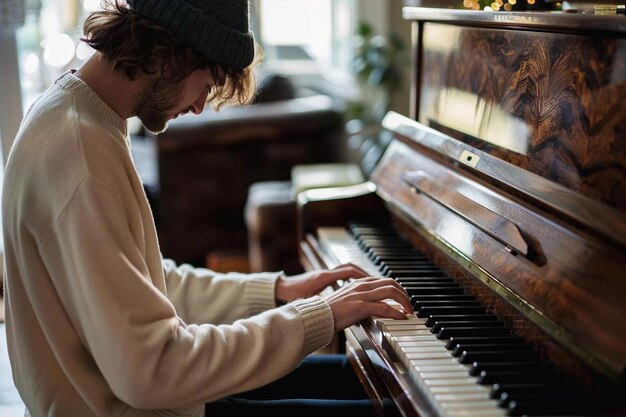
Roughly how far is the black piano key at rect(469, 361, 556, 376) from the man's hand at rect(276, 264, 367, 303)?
55 cm

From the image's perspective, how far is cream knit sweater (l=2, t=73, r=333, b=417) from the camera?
119 centimetres

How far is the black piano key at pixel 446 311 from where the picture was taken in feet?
5.04

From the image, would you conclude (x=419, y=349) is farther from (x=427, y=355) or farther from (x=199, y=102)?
(x=199, y=102)

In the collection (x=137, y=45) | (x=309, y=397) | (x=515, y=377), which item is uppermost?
(x=137, y=45)

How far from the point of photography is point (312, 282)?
1.82 meters

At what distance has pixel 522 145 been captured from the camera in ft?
5.18

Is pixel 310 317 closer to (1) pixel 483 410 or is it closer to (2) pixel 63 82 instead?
(1) pixel 483 410

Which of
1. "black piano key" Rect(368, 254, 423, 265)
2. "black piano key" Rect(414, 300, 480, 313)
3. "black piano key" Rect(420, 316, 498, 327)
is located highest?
"black piano key" Rect(420, 316, 498, 327)

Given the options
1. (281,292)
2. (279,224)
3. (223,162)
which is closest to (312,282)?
(281,292)

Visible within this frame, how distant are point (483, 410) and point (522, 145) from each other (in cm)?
63

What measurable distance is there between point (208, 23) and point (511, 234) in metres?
0.70

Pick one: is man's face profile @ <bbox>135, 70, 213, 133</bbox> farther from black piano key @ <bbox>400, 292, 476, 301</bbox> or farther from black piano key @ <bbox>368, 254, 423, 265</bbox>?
black piano key @ <bbox>368, 254, 423, 265</bbox>

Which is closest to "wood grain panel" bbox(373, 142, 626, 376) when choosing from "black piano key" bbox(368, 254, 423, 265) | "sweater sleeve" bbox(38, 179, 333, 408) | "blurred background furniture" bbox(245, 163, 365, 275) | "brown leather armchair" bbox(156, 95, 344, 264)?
"black piano key" bbox(368, 254, 423, 265)

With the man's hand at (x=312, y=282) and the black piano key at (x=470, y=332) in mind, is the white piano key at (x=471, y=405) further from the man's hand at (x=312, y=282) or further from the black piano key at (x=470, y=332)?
the man's hand at (x=312, y=282)
